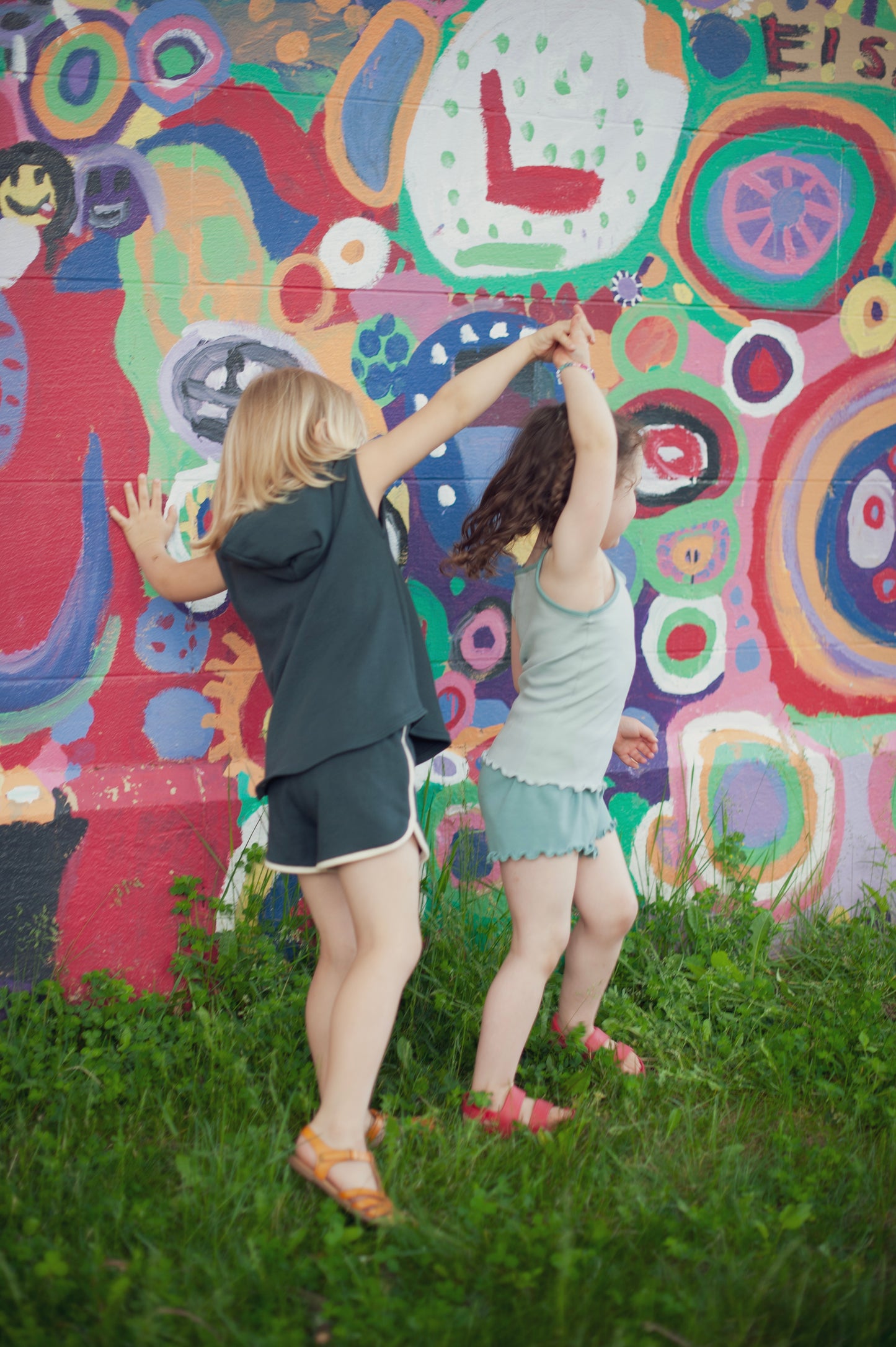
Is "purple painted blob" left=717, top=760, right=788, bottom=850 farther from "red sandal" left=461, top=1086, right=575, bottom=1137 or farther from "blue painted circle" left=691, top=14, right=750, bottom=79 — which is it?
"blue painted circle" left=691, top=14, right=750, bottom=79

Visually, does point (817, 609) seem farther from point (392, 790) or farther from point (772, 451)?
point (392, 790)

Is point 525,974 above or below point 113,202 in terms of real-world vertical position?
below

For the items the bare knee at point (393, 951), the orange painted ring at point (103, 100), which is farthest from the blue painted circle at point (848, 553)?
the orange painted ring at point (103, 100)

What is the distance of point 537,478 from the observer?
2311 millimetres

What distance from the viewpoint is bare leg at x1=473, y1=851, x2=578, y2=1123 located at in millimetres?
2205

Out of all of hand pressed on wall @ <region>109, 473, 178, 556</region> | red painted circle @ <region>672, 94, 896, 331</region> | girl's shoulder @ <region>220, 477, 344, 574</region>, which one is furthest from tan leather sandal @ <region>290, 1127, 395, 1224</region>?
red painted circle @ <region>672, 94, 896, 331</region>

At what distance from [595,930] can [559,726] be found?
52 centimetres

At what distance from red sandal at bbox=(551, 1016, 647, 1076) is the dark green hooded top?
36.0 inches

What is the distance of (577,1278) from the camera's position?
5.60ft

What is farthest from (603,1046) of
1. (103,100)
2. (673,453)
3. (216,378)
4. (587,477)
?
(103,100)

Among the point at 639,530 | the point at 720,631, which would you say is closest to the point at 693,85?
the point at 639,530

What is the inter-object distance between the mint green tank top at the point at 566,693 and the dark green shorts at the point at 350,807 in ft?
1.02

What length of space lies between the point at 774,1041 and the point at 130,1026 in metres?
1.64

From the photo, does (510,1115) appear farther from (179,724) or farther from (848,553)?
(848,553)
